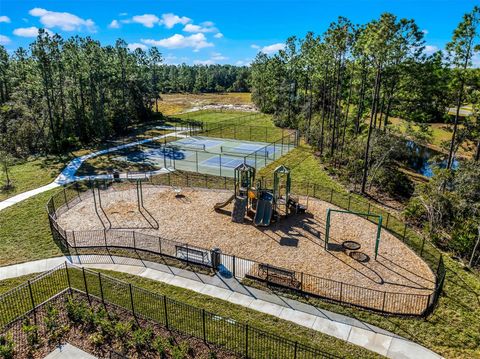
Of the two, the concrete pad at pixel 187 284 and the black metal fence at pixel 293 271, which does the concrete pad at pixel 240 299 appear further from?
the concrete pad at pixel 187 284

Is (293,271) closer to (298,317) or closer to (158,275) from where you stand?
(298,317)

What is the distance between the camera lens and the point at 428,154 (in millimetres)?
41625

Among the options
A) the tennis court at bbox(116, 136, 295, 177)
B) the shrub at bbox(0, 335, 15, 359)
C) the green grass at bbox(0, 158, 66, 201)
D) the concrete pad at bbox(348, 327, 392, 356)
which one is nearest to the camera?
the shrub at bbox(0, 335, 15, 359)

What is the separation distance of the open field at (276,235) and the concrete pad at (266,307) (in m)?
2.79

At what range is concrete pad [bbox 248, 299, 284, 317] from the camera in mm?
12500

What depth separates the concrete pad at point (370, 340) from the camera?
35.5 feet

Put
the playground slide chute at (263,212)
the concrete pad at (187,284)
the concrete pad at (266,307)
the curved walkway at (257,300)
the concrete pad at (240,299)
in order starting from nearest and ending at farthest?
1. the curved walkway at (257,300)
2. the concrete pad at (266,307)
3. the concrete pad at (240,299)
4. the concrete pad at (187,284)
5. the playground slide chute at (263,212)

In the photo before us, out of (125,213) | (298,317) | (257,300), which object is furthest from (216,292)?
(125,213)

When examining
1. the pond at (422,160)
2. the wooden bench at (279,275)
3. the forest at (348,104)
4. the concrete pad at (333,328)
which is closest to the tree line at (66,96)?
the forest at (348,104)

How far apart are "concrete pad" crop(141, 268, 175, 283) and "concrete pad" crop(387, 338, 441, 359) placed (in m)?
8.46

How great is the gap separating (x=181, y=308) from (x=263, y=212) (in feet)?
27.3

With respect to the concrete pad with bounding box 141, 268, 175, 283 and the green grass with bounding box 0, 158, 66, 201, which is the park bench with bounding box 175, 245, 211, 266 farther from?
the green grass with bounding box 0, 158, 66, 201

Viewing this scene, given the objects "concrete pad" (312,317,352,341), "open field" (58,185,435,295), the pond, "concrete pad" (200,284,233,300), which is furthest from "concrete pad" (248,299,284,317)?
the pond

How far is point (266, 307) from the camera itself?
12.8 m
